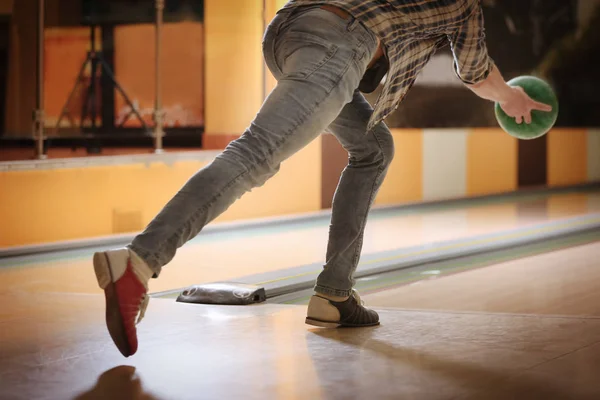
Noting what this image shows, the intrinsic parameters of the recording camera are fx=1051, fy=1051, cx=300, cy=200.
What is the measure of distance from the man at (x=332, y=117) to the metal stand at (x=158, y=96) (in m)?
3.10

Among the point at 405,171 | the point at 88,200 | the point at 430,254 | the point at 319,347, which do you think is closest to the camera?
the point at 319,347

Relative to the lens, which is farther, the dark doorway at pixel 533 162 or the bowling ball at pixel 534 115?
the dark doorway at pixel 533 162

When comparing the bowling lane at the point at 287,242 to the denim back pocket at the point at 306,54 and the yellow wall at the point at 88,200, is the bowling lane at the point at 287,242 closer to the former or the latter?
the yellow wall at the point at 88,200

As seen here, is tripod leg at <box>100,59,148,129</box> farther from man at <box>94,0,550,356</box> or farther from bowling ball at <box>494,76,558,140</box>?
man at <box>94,0,550,356</box>

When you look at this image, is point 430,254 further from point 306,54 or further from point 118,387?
point 118,387

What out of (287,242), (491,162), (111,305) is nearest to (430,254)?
(287,242)

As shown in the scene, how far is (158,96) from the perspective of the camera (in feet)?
18.8

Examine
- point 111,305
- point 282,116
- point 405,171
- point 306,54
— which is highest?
point 306,54

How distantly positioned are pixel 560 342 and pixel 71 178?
3146 mm

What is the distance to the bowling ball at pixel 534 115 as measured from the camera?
9.61ft

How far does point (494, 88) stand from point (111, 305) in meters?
1.24

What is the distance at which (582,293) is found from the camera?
11.3 ft

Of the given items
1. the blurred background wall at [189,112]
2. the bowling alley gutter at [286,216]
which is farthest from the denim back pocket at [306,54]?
the blurred background wall at [189,112]

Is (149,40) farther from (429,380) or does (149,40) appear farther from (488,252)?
(429,380)
